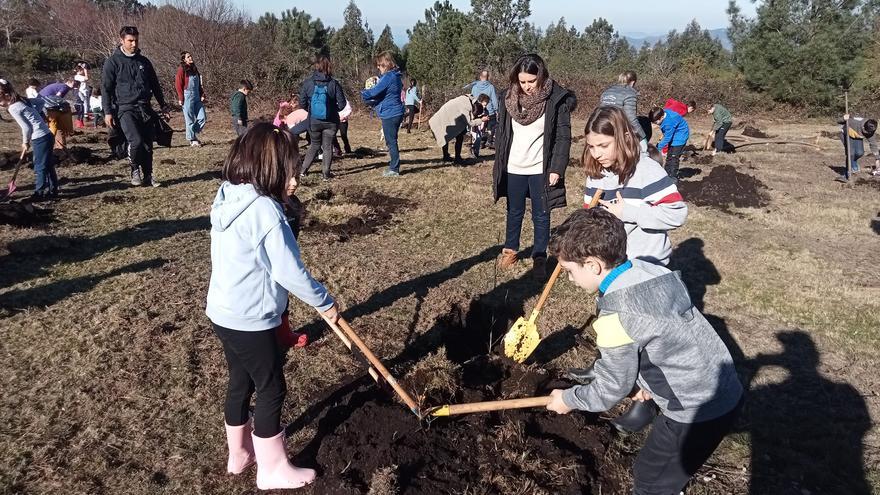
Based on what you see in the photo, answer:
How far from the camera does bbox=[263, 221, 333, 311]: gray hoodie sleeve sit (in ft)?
7.35

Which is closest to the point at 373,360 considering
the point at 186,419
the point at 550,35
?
the point at 186,419

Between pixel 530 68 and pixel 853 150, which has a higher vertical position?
pixel 530 68

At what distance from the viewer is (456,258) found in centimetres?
605

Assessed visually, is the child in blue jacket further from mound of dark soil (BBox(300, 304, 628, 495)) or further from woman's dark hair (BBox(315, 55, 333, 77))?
mound of dark soil (BBox(300, 304, 628, 495))

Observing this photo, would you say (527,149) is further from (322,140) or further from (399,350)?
(322,140)

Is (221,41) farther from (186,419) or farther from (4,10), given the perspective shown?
(186,419)

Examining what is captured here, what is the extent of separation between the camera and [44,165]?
283 inches

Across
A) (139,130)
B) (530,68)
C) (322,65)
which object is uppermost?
(322,65)

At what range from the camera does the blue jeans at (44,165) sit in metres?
7.07

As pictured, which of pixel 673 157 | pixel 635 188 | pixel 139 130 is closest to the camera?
pixel 635 188

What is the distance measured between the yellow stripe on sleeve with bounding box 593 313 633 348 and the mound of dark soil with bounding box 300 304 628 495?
1.12 metres

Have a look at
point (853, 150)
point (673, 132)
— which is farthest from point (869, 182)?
point (673, 132)

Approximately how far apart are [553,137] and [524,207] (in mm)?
735

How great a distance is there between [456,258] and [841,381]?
3.53m
